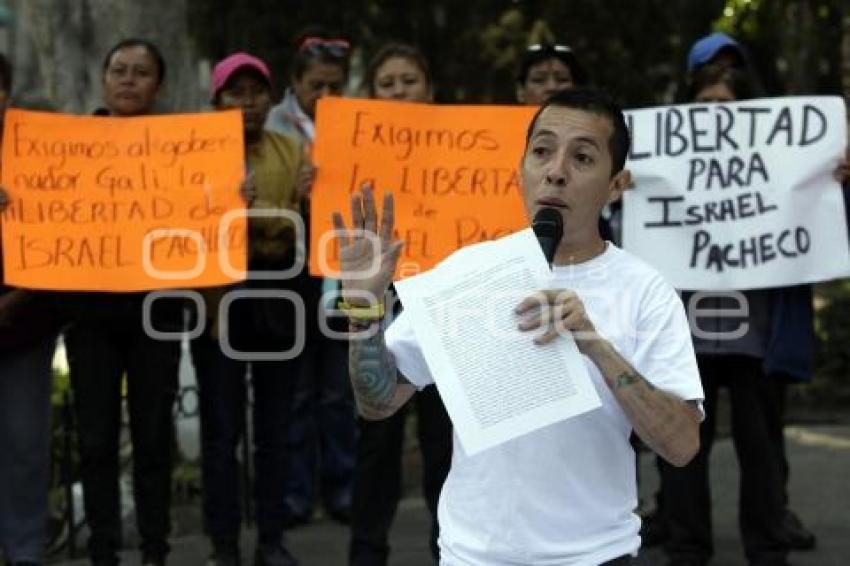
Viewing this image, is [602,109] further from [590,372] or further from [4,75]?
[4,75]

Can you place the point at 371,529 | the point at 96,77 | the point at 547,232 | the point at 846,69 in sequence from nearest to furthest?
the point at 547,232 → the point at 371,529 → the point at 96,77 → the point at 846,69

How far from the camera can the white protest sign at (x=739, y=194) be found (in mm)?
6160

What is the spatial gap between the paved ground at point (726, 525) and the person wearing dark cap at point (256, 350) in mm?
458

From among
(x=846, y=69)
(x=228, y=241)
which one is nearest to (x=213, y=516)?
(x=228, y=241)

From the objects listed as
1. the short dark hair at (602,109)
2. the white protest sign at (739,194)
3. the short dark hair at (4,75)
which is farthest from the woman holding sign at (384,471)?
the short dark hair at (602,109)

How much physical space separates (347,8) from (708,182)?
771 centimetres

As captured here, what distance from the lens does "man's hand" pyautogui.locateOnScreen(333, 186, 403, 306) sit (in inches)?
131

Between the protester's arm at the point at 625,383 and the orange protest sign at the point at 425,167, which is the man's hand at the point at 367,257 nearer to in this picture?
the protester's arm at the point at 625,383

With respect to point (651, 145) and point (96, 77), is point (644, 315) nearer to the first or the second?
point (651, 145)

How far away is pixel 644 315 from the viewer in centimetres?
328

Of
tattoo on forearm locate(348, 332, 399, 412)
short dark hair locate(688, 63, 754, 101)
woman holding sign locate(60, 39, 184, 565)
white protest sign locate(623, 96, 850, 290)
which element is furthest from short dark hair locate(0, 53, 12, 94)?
tattoo on forearm locate(348, 332, 399, 412)

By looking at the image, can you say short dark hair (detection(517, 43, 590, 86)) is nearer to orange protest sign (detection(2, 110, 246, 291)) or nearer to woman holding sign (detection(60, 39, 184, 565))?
orange protest sign (detection(2, 110, 246, 291))

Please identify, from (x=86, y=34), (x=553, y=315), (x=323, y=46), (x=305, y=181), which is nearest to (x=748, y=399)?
(x=305, y=181)

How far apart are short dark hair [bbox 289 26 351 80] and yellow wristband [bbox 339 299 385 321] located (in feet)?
12.0
